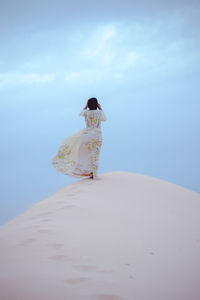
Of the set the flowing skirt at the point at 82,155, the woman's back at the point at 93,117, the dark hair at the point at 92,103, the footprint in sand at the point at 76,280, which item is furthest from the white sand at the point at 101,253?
the dark hair at the point at 92,103

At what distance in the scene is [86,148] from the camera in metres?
6.77

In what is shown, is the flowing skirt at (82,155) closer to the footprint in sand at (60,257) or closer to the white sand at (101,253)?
the white sand at (101,253)

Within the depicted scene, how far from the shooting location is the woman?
21.5 ft

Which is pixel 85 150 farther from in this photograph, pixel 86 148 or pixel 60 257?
pixel 60 257

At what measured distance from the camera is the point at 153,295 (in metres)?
2.09

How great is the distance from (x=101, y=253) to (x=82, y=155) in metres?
4.15

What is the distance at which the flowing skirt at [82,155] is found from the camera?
6.65 meters

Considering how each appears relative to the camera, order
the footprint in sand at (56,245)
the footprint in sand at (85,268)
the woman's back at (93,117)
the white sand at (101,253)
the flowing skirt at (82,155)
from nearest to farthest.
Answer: the white sand at (101,253) < the footprint in sand at (85,268) < the footprint in sand at (56,245) < the woman's back at (93,117) < the flowing skirt at (82,155)

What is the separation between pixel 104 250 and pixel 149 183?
4.51 m

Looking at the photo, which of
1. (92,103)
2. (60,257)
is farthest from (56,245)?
(92,103)

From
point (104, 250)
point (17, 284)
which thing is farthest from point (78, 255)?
point (17, 284)

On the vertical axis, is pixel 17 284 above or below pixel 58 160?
below

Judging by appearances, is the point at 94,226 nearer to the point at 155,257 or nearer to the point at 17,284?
the point at 155,257

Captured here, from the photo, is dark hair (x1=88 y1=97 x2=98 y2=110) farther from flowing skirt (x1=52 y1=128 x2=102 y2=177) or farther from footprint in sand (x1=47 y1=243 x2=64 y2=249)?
footprint in sand (x1=47 y1=243 x2=64 y2=249)
